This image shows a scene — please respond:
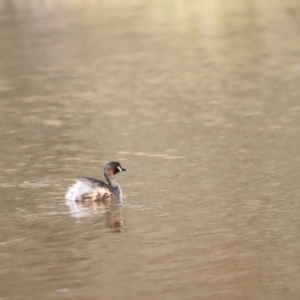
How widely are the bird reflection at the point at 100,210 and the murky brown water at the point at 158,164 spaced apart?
0.15ft

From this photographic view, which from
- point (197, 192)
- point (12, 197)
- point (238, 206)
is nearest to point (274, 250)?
point (238, 206)

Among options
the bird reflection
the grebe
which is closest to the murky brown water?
the bird reflection

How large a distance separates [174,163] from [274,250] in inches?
198

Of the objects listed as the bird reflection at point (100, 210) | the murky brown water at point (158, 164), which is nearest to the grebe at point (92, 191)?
the bird reflection at point (100, 210)

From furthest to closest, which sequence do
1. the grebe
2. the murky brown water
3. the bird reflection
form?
the grebe < the bird reflection < the murky brown water

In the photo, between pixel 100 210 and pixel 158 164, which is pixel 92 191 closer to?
pixel 100 210

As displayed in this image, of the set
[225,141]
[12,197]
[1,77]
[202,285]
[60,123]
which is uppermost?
[1,77]

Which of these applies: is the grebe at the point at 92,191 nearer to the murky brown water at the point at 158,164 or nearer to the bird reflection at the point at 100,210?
the bird reflection at the point at 100,210

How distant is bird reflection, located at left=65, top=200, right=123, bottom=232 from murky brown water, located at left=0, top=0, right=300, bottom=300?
5 cm

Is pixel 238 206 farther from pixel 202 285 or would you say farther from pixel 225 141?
pixel 225 141

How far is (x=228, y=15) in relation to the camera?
127ft

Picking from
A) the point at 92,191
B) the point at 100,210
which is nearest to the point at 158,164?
the point at 92,191

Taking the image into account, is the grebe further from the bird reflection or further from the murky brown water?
the murky brown water

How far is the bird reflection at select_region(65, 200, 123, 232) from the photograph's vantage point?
1167 centimetres
